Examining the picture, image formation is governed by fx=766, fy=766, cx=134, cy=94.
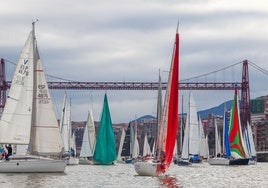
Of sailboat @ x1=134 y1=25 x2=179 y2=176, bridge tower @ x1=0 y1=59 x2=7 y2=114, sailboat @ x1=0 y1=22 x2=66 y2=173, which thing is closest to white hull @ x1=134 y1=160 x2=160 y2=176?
sailboat @ x1=134 y1=25 x2=179 y2=176

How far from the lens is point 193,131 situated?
4144 centimetres

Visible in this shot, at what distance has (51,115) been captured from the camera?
80.7 feet

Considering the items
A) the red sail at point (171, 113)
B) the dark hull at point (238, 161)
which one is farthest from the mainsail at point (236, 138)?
the red sail at point (171, 113)

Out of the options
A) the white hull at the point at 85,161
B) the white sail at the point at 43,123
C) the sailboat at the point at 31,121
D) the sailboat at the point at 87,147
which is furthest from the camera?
the sailboat at the point at 87,147

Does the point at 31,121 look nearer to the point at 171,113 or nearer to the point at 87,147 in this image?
the point at 171,113

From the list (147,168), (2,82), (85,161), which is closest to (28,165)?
(147,168)

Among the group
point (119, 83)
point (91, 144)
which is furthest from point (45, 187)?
point (119, 83)

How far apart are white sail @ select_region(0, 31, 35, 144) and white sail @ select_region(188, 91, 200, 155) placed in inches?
706

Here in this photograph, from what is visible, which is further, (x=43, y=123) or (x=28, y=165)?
(x=43, y=123)

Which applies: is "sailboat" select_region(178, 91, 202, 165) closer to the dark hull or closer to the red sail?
the dark hull

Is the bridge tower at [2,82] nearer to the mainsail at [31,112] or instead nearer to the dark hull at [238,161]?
the dark hull at [238,161]

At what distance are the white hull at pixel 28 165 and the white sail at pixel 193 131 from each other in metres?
18.0

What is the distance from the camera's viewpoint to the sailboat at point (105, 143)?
136 feet

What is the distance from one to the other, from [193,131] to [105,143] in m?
4.81
